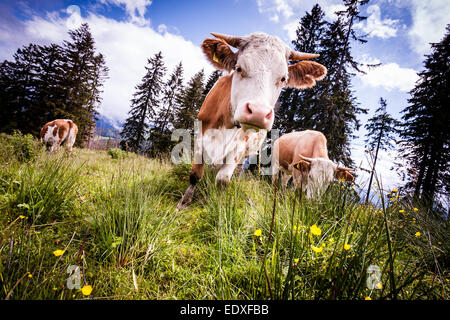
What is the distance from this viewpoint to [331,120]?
1257 centimetres

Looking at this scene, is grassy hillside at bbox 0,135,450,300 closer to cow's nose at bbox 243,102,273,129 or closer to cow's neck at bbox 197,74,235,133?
cow's nose at bbox 243,102,273,129

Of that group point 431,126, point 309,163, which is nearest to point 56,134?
point 309,163

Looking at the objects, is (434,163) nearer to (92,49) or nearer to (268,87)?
(268,87)

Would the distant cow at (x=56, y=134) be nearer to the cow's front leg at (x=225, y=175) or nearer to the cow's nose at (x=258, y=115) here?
the cow's front leg at (x=225, y=175)

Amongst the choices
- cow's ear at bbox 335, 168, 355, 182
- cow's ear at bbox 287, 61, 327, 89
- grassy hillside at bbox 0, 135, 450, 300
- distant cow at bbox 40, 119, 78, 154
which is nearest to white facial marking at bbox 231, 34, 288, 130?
cow's ear at bbox 287, 61, 327, 89

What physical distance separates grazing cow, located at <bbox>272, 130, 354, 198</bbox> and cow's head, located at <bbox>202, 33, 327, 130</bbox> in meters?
0.93

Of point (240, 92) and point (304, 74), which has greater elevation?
point (304, 74)

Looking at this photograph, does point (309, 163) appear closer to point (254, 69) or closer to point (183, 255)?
point (254, 69)

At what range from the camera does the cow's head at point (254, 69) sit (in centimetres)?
238

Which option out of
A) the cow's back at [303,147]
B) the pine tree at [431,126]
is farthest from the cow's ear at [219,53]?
the pine tree at [431,126]

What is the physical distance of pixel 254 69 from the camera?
2.67 metres

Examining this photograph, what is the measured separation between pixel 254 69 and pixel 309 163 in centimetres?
342

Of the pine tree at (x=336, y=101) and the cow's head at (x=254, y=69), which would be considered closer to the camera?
the cow's head at (x=254, y=69)
